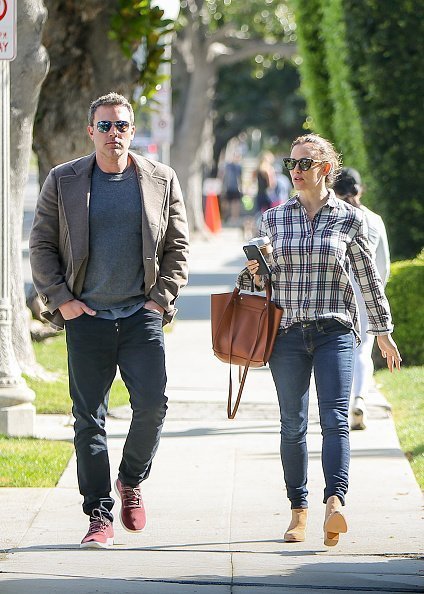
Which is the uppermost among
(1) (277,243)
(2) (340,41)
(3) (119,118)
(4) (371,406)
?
(2) (340,41)

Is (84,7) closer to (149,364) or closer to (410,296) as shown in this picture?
(410,296)

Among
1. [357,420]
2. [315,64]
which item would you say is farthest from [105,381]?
[315,64]

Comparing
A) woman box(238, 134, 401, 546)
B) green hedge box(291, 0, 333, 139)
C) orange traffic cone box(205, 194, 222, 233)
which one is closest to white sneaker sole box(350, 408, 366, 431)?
woman box(238, 134, 401, 546)

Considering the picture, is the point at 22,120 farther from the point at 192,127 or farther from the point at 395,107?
the point at 192,127

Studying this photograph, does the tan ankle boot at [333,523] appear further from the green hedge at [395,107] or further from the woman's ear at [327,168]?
the green hedge at [395,107]

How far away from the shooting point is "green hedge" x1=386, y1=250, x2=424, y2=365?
11.7 meters

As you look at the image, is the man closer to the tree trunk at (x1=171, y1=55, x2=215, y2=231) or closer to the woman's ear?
the woman's ear

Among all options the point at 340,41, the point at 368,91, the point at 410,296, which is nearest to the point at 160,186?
the point at 410,296

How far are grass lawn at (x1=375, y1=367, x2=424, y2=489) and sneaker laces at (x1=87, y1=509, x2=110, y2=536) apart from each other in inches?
80.1

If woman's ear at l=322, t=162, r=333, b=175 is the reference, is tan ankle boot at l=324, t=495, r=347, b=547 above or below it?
below

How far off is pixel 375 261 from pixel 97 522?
10.9 ft

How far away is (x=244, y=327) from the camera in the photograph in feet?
19.2

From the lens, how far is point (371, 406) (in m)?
9.63

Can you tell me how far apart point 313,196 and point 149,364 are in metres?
1.04
